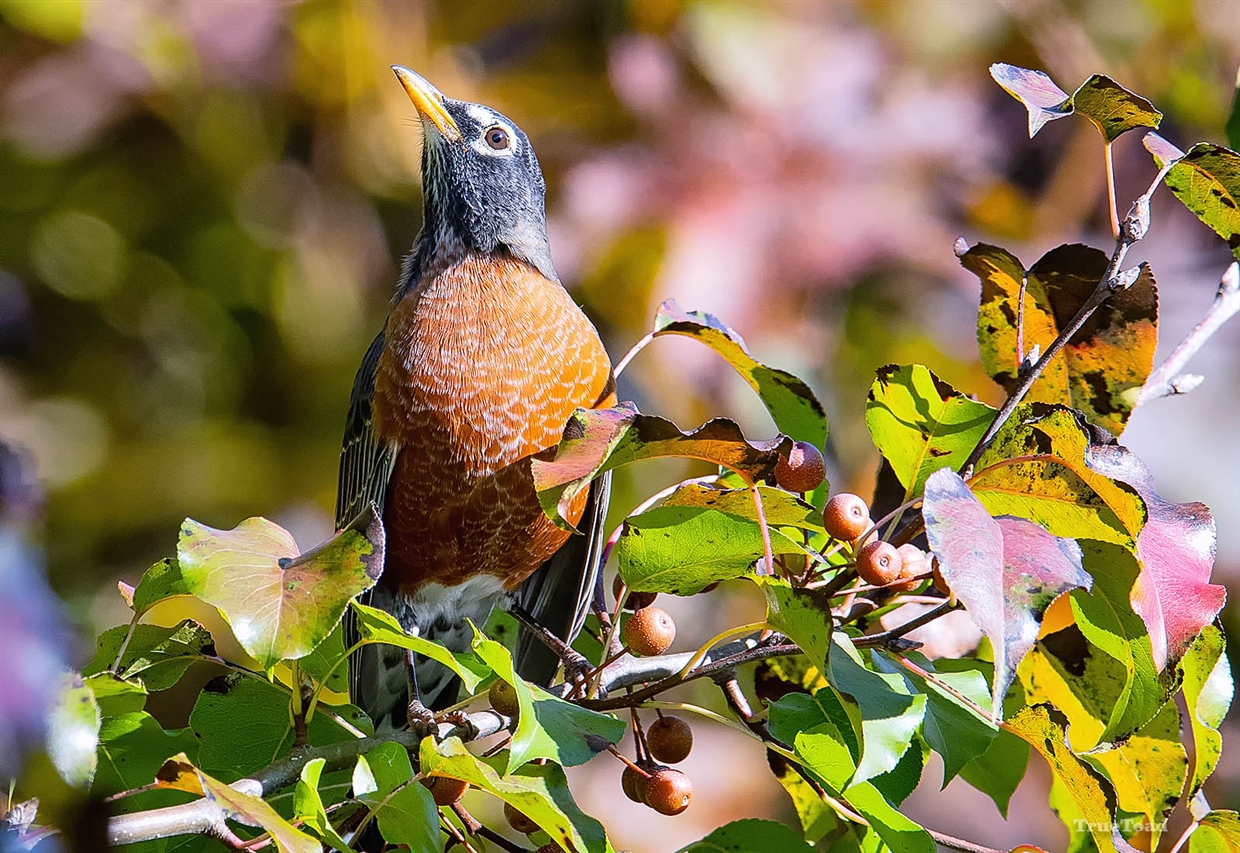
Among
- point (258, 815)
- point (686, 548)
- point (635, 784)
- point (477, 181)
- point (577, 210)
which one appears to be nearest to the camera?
point (258, 815)

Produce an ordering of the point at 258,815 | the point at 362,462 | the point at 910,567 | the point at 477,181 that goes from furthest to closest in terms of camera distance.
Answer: the point at 477,181
the point at 362,462
the point at 910,567
the point at 258,815

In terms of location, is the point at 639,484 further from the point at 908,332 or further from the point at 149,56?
the point at 149,56

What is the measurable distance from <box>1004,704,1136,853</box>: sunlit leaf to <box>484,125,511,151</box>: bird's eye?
178cm

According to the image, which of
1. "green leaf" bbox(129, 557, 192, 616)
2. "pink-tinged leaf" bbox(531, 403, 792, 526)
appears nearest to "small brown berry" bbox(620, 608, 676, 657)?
"pink-tinged leaf" bbox(531, 403, 792, 526)

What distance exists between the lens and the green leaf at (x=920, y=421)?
1229 mm

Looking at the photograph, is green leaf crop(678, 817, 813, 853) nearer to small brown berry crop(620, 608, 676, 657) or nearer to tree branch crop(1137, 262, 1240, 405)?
small brown berry crop(620, 608, 676, 657)

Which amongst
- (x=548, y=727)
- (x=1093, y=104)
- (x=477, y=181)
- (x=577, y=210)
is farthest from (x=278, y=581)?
(x=577, y=210)

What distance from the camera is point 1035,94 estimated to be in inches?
46.1

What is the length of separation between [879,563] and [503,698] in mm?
410

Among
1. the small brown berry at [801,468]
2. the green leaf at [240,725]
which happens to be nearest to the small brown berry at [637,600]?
the small brown berry at [801,468]

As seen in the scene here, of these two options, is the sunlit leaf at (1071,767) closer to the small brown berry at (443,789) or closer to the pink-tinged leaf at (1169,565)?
the pink-tinged leaf at (1169,565)

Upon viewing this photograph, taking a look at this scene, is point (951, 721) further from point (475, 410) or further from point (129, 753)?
point (475, 410)

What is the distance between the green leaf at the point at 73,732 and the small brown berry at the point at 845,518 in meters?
0.70

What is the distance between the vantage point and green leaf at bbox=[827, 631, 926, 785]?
1.03 meters
